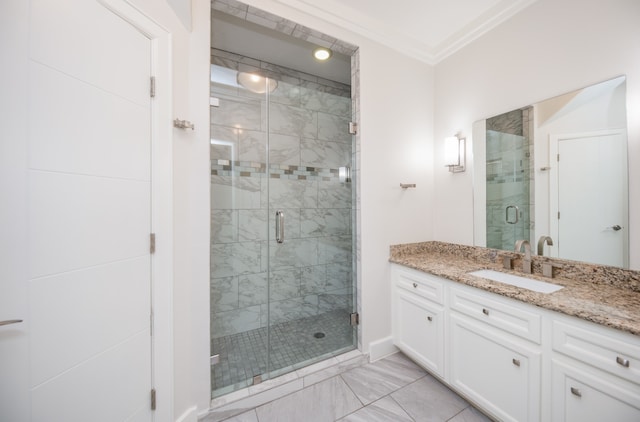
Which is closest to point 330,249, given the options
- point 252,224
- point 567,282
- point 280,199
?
point 280,199

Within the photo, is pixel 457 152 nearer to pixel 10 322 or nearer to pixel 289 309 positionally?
pixel 289 309

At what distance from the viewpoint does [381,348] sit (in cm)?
207

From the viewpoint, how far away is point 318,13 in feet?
5.90

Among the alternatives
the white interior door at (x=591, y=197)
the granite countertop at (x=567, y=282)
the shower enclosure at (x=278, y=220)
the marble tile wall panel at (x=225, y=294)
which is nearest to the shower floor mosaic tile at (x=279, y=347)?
the shower enclosure at (x=278, y=220)

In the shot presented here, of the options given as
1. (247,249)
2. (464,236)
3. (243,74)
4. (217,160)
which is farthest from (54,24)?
(464,236)

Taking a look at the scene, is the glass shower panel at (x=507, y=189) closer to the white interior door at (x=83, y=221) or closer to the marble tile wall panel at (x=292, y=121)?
the marble tile wall panel at (x=292, y=121)

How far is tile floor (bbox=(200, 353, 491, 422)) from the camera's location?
1.50m

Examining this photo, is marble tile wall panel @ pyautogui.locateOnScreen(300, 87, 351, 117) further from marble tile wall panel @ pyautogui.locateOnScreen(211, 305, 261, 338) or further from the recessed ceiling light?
marble tile wall panel @ pyautogui.locateOnScreen(211, 305, 261, 338)

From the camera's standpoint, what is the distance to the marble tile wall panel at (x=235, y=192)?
2.10 metres

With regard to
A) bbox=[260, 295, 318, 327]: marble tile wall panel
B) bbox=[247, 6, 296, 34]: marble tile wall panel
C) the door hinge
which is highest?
bbox=[247, 6, 296, 34]: marble tile wall panel

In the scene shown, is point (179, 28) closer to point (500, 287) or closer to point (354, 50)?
point (354, 50)

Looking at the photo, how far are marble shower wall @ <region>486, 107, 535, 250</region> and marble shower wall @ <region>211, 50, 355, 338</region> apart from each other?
1.16 meters

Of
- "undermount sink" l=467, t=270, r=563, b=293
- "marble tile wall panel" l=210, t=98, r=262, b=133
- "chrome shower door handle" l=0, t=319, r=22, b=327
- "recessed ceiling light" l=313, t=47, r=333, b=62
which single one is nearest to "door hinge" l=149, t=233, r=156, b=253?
"chrome shower door handle" l=0, t=319, r=22, b=327

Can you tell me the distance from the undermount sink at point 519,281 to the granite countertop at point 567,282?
0.04 m
